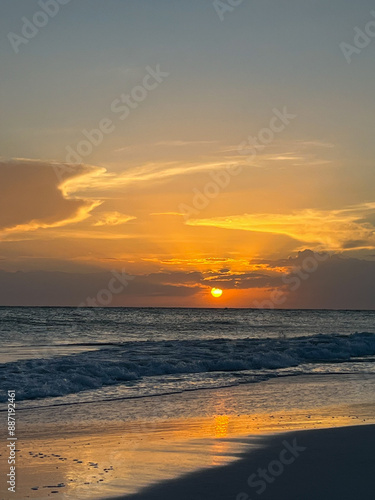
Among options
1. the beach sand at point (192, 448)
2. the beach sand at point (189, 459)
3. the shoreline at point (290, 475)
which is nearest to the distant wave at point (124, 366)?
the beach sand at point (192, 448)

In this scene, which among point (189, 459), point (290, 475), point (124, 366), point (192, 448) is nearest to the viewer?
point (290, 475)

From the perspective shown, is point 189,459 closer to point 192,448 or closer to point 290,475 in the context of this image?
point 192,448

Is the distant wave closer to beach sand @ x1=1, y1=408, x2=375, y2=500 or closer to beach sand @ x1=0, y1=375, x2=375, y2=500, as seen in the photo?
beach sand @ x1=0, y1=375, x2=375, y2=500

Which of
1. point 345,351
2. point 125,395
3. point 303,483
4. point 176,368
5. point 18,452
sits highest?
point 345,351

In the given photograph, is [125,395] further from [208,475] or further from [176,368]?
[208,475]

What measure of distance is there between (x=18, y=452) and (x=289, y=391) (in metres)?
11.9

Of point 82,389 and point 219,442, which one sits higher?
point 82,389

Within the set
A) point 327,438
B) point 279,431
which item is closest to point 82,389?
point 279,431

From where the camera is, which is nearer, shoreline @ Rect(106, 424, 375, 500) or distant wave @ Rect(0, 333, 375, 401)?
shoreline @ Rect(106, 424, 375, 500)

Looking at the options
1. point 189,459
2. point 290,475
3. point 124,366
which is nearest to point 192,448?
point 189,459

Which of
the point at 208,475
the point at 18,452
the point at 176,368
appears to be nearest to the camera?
the point at 208,475

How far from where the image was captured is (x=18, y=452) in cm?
1161

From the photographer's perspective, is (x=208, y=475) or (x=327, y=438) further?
(x=327, y=438)

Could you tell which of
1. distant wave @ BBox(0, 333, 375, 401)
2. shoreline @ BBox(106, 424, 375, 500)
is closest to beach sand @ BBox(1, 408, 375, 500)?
shoreline @ BBox(106, 424, 375, 500)
